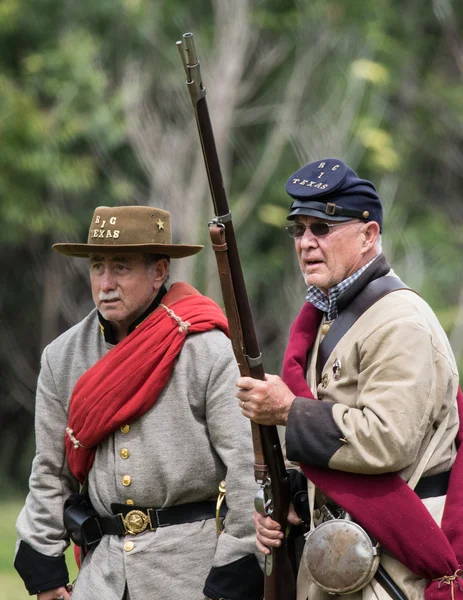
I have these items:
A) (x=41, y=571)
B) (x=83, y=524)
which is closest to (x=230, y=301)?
(x=83, y=524)

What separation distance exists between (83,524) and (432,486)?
1.62 m

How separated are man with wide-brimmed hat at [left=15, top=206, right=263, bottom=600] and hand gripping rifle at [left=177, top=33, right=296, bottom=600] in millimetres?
257

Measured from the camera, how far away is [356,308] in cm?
409

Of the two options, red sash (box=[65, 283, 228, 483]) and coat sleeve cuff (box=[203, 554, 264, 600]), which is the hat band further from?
coat sleeve cuff (box=[203, 554, 264, 600])

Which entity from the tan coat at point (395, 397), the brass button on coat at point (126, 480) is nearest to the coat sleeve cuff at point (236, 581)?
the brass button on coat at point (126, 480)

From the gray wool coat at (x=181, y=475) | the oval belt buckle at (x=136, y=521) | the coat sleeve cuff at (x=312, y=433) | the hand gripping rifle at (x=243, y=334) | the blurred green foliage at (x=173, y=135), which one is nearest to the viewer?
the hand gripping rifle at (x=243, y=334)

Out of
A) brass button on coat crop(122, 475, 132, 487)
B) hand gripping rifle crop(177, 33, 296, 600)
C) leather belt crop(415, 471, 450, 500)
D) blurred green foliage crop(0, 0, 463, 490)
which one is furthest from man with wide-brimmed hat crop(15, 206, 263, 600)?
blurred green foliage crop(0, 0, 463, 490)

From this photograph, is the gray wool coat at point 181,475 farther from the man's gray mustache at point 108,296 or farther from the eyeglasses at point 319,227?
the eyeglasses at point 319,227

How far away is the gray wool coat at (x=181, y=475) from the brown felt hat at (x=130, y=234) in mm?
420

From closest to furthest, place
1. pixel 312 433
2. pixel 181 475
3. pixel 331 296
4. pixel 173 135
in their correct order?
pixel 312 433 < pixel 331 296 < pixel 181 475 < pixel 173 135

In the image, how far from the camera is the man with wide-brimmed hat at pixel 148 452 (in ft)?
15.1

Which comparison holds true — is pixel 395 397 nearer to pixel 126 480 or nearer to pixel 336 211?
pixel 336 211

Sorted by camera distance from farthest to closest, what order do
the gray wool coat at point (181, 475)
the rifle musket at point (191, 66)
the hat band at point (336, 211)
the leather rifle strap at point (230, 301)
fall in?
the gray wool coat at point (181, 475), the hat band at point (336, 211), the leather rifle strap at point (230, 301), the rifle musket at point (191, 66)

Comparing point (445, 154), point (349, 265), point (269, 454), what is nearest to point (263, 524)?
point (269, 454)
